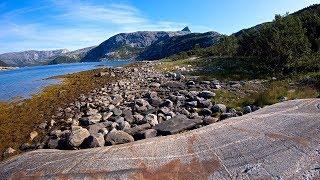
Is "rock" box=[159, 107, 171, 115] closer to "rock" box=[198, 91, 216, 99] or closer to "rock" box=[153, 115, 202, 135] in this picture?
"rock" box=[153, 115, 202, 135]

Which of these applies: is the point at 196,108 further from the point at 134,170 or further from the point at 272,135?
the point at 134,170

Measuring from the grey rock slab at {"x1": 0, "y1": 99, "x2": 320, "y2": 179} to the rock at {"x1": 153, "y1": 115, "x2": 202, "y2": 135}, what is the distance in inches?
148

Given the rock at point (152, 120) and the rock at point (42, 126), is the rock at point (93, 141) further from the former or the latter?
the rock at point (42, 126)

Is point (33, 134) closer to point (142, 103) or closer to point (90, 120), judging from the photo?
point (90, 120)

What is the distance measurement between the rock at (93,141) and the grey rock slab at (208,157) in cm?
212

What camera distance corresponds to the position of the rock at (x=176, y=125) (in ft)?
54.6

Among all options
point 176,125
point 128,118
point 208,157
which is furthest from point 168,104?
point 208,157

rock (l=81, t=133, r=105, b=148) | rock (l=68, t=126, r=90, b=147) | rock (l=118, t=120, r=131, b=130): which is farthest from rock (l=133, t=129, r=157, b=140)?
rock (l=118, t=120, r=131, b=130)

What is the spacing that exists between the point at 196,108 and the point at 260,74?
20.5 m

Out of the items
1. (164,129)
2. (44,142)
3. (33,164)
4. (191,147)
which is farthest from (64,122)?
(191,147)

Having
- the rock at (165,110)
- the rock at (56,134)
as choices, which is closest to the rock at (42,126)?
the rock at (56,134)

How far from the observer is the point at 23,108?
109 feet

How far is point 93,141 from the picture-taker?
50.1ft

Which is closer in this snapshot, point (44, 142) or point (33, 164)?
point (33, 164)
